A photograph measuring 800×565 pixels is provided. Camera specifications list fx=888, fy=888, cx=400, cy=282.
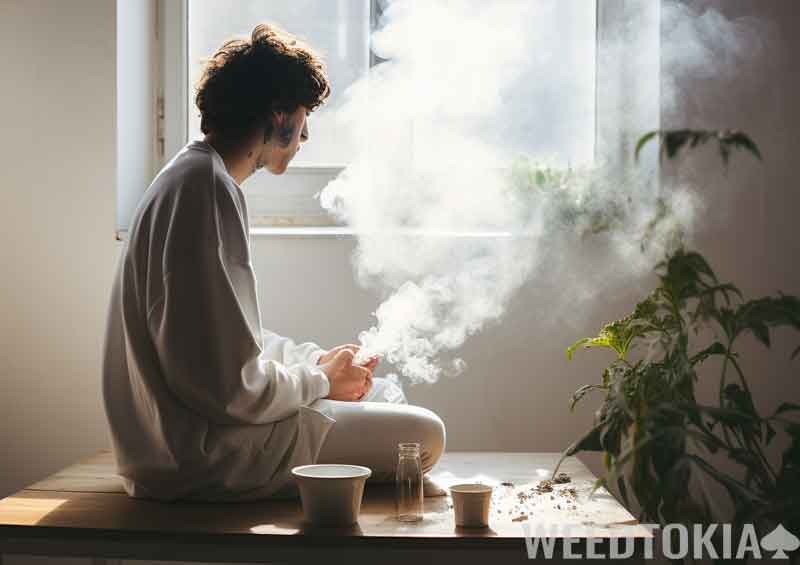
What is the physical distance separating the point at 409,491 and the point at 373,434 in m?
0.22

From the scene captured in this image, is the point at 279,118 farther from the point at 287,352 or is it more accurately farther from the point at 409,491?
the point at 409,491

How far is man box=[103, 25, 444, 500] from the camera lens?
1751 millimetres

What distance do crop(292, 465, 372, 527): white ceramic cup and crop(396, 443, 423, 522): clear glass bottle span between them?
86mm

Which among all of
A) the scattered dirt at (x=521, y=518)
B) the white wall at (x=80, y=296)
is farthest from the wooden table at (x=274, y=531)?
the white wall at (x=80, y=296)

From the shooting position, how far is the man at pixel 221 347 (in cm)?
175

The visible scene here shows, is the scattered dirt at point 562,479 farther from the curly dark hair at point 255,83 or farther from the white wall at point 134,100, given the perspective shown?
the white wall at point 134,100

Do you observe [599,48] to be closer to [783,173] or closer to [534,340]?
[783,173]

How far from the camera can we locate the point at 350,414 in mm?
1933

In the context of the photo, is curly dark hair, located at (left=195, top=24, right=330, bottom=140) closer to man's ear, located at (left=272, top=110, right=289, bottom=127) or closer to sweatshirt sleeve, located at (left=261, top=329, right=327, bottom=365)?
man's ear, located at (left=272, top=110, right=289, bottom=127)

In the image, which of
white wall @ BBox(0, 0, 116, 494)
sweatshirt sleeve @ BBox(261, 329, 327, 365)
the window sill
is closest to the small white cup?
sweatshirt sleeve @ BBox(261, 329, 327, 365)

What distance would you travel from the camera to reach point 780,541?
1628 mm

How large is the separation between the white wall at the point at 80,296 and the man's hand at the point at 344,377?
538 millimetres

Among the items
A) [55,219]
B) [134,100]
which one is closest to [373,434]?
[55,219]

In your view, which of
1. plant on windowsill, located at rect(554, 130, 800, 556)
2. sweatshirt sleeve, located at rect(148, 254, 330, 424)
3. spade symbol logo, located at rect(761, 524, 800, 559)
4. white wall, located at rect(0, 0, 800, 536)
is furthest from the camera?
white wall, located at rect(0, 0, 800, 536)
